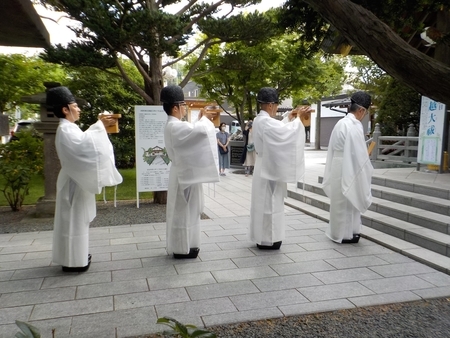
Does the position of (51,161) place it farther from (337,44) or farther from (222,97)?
(222,97)

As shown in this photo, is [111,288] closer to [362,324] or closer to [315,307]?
[315,307]

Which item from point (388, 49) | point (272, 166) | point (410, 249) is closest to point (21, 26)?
point (388, 49)

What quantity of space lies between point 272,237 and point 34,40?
3.79 meters

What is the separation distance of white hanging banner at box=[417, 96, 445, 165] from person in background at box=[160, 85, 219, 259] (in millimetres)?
6378

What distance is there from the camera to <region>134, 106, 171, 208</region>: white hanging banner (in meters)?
7.84

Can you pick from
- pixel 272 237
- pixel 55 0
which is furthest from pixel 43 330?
pixel 55 0

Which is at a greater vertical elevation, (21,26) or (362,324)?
(21,26)

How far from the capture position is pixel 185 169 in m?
4.64

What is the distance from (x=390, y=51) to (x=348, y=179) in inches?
157

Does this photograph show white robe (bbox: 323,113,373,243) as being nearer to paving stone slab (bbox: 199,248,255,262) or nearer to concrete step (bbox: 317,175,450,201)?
paving stone slab (bbox: 199,248,255,262)

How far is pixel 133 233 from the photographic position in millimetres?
6211

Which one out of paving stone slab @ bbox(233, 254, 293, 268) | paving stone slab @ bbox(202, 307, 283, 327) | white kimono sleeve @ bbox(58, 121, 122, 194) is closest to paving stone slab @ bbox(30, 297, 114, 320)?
paving stone slab @ bbox(202, 307, 283, 327)

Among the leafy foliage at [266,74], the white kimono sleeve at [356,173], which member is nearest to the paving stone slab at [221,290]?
the white kimono sleeve at [356,173]

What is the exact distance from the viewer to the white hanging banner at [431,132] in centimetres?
862
